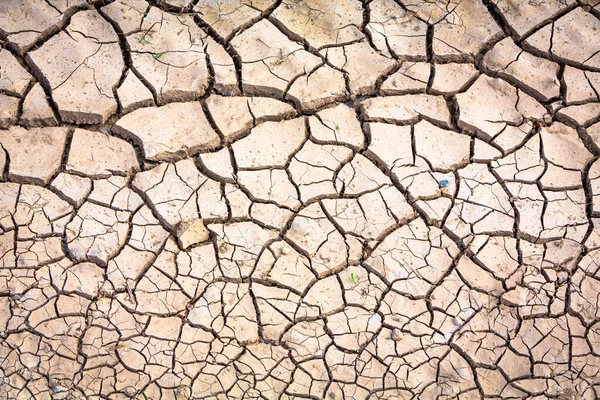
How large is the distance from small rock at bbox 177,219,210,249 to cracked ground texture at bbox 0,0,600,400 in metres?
0.01

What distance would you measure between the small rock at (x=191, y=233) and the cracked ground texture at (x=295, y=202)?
0.01 meters

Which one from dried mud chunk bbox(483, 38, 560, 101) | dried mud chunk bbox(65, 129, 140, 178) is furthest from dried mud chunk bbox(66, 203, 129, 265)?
dried mud chunk bbox(483, 38, 560, 101)

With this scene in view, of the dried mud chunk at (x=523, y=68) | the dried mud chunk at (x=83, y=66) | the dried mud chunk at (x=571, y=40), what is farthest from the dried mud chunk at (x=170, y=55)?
the dried mud chunk at (x=571, y=40)

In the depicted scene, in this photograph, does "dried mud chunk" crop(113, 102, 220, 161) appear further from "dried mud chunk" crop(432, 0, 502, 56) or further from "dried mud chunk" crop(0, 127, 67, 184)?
"dried mud chunk" crop(432, 0, 502, 56)

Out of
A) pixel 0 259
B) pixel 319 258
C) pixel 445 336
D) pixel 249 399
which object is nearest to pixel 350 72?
pixel 319 258

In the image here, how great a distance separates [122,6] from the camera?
3453 millimetres

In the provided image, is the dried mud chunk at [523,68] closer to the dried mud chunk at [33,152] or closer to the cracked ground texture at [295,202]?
the cracked ground texture at [295,202]

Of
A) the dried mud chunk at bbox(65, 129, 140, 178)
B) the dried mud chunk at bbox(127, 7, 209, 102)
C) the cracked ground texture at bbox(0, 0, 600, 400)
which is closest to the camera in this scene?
the cracked ground texture at bbox(0, 0, 600, 400)

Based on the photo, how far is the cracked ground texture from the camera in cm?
317

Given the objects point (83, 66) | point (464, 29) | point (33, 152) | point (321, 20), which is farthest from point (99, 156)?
point (464, 29)

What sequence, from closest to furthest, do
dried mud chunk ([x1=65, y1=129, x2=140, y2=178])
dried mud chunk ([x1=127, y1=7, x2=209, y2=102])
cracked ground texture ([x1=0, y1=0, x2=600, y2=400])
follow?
cracked ground texture ([x1=0, y1=0, x2=600, y2=400]), dried mud chunk ([x1=65, y1=129, x2=140, y2=178]), dried mud chunk ([x1=127, y1=7, x2=209, y2=102])

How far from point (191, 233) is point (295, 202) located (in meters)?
0.60

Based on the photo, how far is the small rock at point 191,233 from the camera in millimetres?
3266

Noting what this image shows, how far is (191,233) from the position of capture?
328 centimetres
